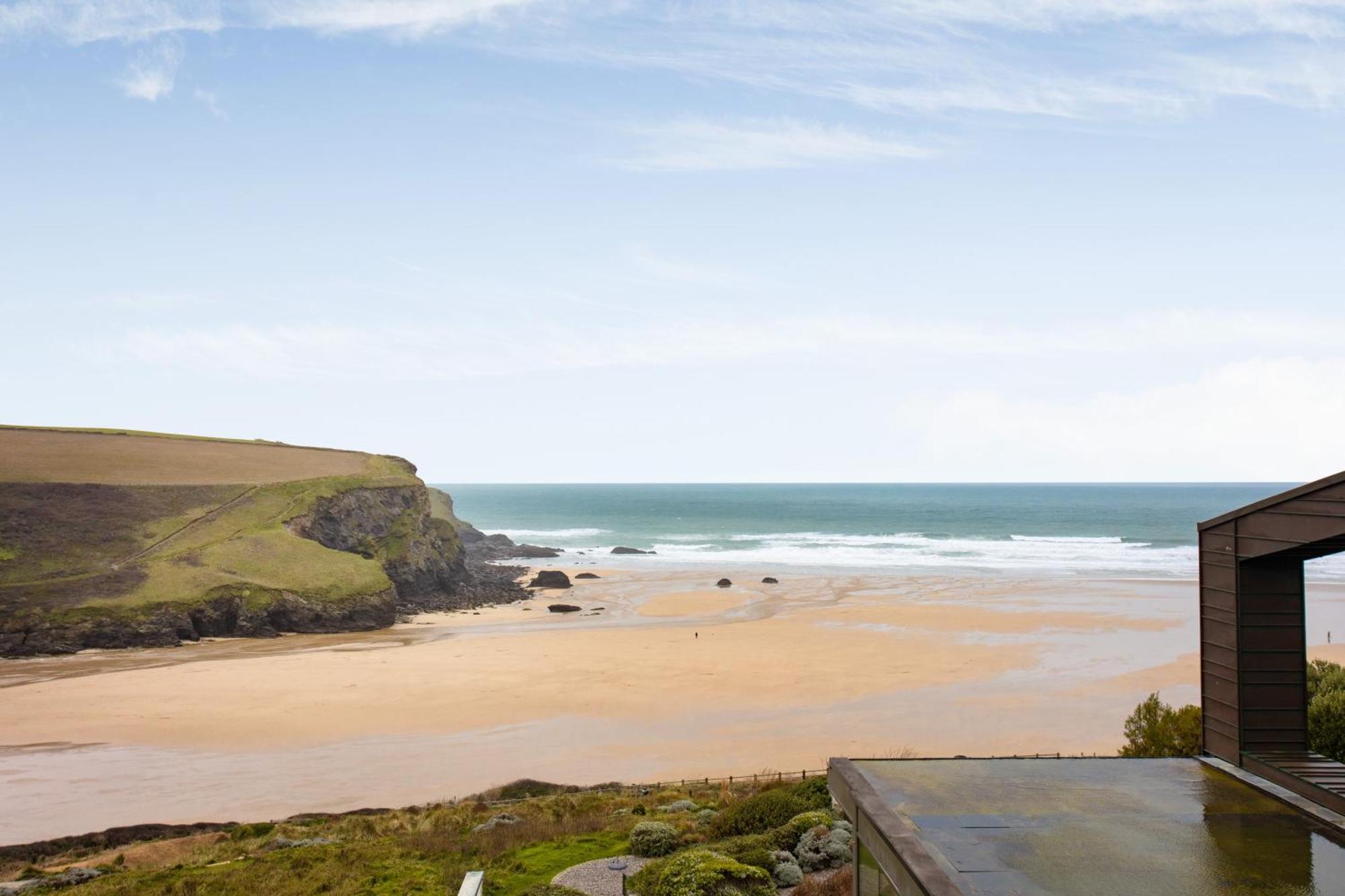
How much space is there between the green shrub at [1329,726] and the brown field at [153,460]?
204 ft

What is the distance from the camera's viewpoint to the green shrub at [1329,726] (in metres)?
13.3

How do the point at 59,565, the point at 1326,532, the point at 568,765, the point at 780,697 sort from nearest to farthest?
the point at 1326,532 → the point at 568,765 → the point at 780,697 → the point at 59,565

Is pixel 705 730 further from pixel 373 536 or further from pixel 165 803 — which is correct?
pixel 373 536

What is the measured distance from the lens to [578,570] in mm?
74875

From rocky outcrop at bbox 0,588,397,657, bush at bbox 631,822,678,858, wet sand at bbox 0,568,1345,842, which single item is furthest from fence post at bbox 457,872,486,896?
rocky outcrop at bbox 0,588,397,657

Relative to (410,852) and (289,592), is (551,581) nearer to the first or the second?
(289,592)

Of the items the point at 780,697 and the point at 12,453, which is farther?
the point at 12,453

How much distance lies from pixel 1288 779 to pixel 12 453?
73.8 m

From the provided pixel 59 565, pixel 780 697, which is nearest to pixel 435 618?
pixel 59 565

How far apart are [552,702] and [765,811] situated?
1535cm

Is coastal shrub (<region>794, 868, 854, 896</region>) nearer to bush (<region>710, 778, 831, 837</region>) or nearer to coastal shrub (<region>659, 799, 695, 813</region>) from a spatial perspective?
bush (<region>710, 778, 831, 837</region>)

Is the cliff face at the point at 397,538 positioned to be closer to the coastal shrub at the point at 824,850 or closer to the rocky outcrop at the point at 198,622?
the rocky outcrop at the point at 198,622

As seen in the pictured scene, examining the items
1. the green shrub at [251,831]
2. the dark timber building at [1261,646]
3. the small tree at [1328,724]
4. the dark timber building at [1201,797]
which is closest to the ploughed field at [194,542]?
the green shrub at [251,831]

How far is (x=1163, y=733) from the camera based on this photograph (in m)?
16.8
